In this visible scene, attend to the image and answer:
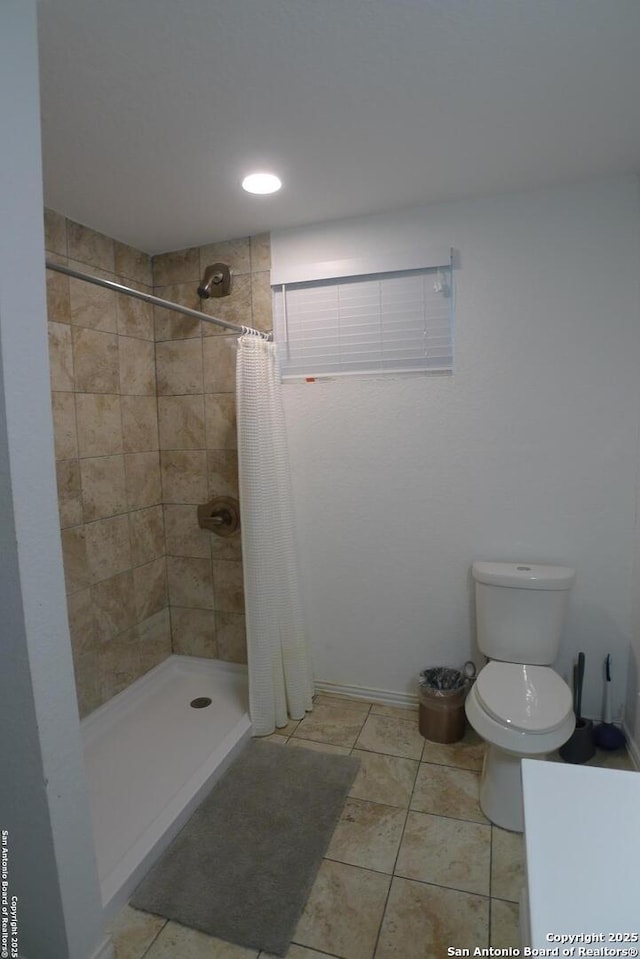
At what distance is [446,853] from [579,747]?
742mm

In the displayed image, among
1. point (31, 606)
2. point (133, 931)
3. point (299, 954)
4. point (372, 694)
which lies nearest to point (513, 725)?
point (299, 954)

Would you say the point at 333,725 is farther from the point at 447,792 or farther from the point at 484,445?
the point at 484,445

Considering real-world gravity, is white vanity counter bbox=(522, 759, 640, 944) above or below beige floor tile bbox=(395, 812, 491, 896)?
above

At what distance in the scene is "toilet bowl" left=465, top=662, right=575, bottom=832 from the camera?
1.65 metres

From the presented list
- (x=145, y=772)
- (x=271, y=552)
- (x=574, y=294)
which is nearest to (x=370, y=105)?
(x=574, y=294)

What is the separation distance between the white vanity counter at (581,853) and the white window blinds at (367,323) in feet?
5.59

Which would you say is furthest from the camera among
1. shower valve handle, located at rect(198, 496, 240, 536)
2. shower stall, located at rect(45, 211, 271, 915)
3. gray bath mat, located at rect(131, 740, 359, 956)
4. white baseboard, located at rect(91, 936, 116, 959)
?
shower valve handle, located at rect(198, 496, 240, 536)

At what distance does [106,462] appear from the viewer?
2.43m

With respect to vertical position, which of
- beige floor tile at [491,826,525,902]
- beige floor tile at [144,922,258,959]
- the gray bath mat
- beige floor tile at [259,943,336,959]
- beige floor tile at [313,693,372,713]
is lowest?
beige floor tile at [144,922,258,959]

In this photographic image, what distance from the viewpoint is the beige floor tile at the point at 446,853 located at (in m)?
1.56

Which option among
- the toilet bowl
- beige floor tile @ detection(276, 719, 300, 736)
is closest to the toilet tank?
the toilet bowl

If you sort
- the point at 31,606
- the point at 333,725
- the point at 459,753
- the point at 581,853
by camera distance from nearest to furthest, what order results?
the point at 581,853
the point at 31,606
the point at 459,753
the point at 333,725

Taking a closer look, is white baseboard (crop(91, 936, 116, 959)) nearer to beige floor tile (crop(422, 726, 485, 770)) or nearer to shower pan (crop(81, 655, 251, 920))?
shower pan (crop(81, 655, 251, 920))

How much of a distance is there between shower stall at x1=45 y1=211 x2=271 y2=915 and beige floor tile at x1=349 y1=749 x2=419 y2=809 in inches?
21.6
